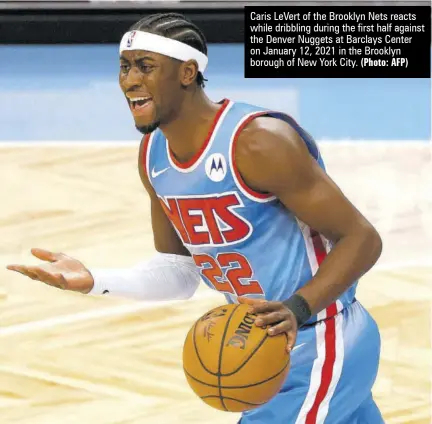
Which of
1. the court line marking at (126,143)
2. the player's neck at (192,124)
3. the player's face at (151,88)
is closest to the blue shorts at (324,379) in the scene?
the player's neck at (192,124)

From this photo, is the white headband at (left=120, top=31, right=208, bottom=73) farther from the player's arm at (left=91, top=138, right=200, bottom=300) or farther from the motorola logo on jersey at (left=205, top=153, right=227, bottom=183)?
the player's arm at (left=91, top=138, right=200, bottom=300)

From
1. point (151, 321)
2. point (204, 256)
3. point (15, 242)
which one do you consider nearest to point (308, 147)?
point (204, 256)

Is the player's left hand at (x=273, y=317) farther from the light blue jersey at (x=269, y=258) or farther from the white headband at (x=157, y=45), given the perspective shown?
the white headband at (x=157, y=45)

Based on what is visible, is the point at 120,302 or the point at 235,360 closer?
the point at 235,360

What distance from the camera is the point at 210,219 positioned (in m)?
3.11

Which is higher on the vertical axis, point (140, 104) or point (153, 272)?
point (140, 104)

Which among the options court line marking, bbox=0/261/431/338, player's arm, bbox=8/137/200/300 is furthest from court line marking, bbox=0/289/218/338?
player's arm, bbox=8/137/200/300

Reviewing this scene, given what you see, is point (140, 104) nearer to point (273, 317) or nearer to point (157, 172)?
point (157, 172)

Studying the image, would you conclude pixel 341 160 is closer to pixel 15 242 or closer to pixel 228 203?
pixel 15 242

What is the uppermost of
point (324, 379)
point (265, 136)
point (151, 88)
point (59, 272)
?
point (151, 88)

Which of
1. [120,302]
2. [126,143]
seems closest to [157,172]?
[120,302]

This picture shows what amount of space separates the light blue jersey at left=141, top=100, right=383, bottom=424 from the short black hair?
202 mm

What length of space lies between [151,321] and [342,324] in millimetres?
2414

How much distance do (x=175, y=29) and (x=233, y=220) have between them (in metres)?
0.61
